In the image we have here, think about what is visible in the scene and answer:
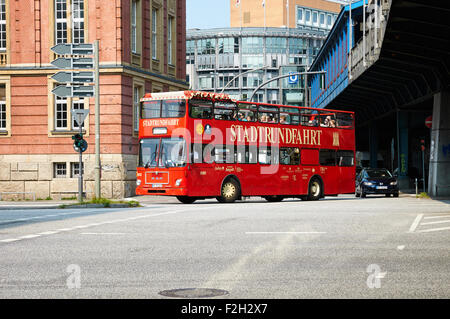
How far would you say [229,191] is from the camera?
28.9m

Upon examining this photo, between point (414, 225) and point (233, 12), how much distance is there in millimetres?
117802

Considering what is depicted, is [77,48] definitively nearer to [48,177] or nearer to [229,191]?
[229,191]

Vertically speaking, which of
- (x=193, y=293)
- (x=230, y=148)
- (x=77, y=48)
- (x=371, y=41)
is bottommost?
(x=193, y=293)

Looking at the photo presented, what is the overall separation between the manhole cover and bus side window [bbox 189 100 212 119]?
64.1 ft

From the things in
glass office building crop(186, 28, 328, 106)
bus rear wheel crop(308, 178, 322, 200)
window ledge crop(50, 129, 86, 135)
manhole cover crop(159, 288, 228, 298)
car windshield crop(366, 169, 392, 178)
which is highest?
glass office building crop(186, 28, 328, 106)

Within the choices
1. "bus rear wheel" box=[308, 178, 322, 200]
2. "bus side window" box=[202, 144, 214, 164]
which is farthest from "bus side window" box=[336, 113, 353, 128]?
"bus side window" box=[202, 144, 214, 164]

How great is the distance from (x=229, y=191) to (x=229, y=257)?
1850 cm

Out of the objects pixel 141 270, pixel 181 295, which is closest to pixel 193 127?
pixel 141 270

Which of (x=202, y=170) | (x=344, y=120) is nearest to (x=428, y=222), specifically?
(x=202, y=170)

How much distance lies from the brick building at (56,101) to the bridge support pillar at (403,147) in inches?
639

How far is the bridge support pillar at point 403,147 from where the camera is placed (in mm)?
45219

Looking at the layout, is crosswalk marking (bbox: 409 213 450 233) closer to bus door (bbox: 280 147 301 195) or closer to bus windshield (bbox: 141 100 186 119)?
bus windshield (bbox: 141 100 186 119)

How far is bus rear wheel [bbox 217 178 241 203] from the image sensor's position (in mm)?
28703

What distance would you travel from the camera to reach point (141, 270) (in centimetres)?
910
